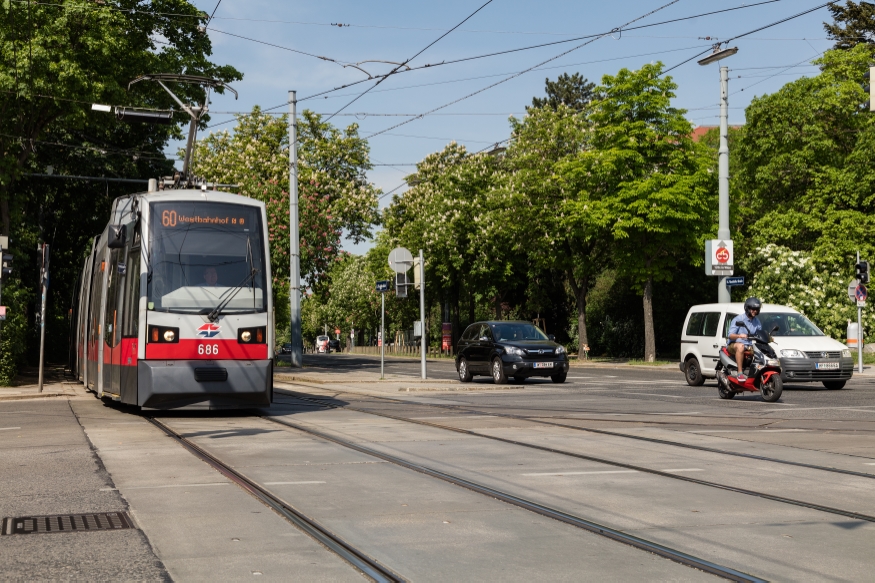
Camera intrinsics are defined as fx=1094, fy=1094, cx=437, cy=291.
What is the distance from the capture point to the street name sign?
33.1 m

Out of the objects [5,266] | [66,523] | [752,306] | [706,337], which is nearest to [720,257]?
[706,337]

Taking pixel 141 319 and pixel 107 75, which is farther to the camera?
pixel 107 75

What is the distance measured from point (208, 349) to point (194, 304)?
71 centimetres

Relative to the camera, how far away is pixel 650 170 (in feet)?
138

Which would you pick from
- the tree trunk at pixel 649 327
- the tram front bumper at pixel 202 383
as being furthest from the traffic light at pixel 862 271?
the tram front bumper at pixel 202 383

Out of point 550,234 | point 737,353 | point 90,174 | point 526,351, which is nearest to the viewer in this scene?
point 737,353

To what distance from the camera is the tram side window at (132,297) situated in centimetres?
1596

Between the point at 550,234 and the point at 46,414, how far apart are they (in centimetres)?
3314

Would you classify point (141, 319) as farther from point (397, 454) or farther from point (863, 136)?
point (863, 136)

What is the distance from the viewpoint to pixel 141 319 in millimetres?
15750

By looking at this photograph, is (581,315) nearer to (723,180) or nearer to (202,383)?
(723,180)

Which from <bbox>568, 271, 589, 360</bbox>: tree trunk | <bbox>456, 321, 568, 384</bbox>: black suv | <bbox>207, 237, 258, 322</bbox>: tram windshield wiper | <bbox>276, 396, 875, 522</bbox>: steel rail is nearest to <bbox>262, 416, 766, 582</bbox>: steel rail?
<bbox>276, 396, 875, 522</bbox>: steel rail

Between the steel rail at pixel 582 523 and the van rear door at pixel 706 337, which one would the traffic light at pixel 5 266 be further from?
the steel rail at pixel 582 523

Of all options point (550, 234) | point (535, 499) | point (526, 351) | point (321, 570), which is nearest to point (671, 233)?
point (550, 234)
